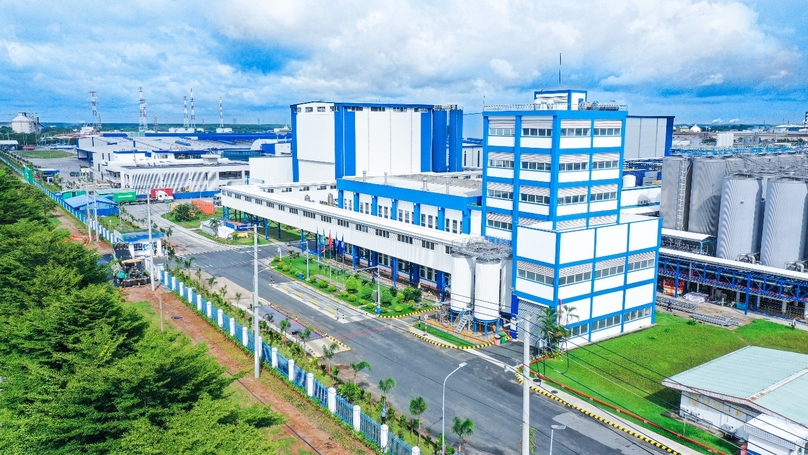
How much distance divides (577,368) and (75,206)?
7623 cm

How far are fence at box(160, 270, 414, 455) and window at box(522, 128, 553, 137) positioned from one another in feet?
70.8

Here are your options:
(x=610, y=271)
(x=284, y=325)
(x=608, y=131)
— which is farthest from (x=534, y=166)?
(x=284, y=325)

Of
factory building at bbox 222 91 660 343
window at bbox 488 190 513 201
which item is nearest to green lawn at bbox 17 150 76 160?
factory building at bbox 222 91 660 343

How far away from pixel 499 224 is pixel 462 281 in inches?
236

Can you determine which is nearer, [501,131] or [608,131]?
[608,131]

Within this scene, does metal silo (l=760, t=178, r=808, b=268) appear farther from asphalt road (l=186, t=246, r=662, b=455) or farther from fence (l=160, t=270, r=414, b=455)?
fence (l=160, t=270, r=414, b=455)

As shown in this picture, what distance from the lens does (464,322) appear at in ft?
131

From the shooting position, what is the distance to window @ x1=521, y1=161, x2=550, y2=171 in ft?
131

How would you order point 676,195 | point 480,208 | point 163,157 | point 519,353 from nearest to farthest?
point 519,353, point 480,208, point 676,195, point 163,157

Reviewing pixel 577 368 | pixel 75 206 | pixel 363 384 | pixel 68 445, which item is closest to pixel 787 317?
pixel 577 368

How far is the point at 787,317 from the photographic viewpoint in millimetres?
43125

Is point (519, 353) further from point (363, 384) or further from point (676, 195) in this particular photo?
point (676, 195)

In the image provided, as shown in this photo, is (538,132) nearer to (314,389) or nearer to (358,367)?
(358,367)

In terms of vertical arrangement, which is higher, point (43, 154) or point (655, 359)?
point (43, 154)
